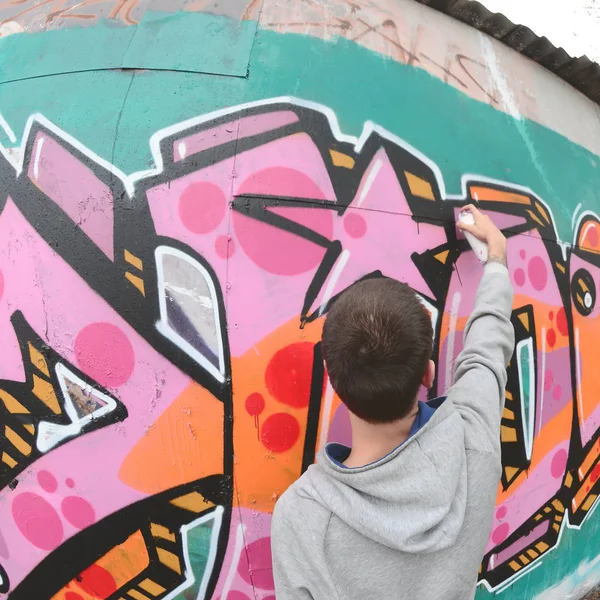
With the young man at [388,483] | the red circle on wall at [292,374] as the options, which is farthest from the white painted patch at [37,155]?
the young man at [388,483]

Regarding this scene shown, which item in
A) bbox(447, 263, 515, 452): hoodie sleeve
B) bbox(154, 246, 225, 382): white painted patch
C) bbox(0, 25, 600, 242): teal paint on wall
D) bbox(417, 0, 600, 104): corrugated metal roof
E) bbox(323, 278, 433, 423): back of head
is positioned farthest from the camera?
bbox(417, 0, 600, 104): corrugated metal roof

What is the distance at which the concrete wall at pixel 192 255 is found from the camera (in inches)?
86.4

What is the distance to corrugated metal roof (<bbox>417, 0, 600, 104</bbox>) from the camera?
2836mm

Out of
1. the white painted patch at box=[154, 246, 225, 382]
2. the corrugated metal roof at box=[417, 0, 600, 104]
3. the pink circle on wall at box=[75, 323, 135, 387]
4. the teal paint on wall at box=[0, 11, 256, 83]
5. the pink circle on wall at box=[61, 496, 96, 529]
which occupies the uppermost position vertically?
the corrugated metal roof at box=[417, 0, 600, 104]

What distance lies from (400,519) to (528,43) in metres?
2.82

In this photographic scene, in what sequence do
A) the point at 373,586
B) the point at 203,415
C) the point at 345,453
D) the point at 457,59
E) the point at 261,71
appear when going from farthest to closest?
the point at 457,59 → the point at 261,71 → the point at 203,415 → the point at 345,453 → the point at 373,586

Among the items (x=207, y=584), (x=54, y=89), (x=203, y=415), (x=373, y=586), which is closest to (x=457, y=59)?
(x=54, y=89)

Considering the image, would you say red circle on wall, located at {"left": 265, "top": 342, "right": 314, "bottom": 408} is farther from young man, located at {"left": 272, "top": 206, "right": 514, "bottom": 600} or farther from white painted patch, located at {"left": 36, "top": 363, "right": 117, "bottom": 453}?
white painted patch, located at {"left": 36, "top": 363, "right": 117, "bottom": 453}

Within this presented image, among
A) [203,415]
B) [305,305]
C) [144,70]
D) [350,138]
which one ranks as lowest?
[203,415]

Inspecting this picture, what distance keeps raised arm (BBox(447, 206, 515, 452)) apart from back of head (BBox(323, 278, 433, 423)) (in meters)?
0.27

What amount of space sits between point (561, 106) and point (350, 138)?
5.68 feet

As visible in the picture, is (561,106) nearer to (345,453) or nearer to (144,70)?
(144,70)

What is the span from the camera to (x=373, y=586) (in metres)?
1.54

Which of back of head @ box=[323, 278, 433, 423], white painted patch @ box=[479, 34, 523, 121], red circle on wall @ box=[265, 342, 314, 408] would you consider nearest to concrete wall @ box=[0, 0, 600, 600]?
red circle on wall @ box=[265, 342, 314, 408]
